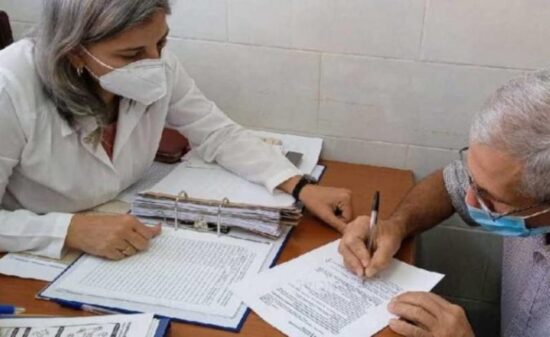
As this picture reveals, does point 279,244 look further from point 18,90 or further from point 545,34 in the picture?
point 545,34

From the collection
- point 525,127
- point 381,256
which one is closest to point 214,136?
point 381,256

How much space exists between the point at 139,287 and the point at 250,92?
0.83 metres

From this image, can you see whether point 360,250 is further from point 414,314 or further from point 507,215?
point 507,215

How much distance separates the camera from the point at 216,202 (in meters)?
1.39

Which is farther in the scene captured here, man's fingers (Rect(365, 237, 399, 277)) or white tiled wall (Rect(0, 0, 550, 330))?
white tiled wall (Rect(0, 0, 550, 330))

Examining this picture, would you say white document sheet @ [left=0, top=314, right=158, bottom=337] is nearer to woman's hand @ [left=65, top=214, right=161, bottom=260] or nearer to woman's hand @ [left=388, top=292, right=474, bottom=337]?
woman's hand @ [left=65, top=214, right=161, bottom=260]

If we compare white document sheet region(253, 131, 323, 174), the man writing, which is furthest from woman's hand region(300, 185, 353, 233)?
white document sheet region(253, 131, 323, 174)

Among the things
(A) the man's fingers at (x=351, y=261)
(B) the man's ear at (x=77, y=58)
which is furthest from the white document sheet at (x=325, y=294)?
(B) the man's ear at (x=77, y=58)

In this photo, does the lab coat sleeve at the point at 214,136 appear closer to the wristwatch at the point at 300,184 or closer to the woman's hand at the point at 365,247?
the wristwatch at the point at 300,184

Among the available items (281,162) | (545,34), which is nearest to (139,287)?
(281,162)

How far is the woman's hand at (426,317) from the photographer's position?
1.09 meters

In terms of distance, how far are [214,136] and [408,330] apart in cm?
79

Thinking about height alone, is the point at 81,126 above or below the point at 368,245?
above

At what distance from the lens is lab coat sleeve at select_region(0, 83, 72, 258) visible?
126cm
